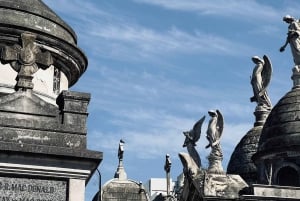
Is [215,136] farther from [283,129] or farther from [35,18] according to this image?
[35,18]

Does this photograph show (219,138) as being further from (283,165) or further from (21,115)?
(21,115)

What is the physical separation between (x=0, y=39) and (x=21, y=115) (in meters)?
5.55

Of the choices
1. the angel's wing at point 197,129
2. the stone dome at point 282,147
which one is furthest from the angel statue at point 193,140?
the stone dome at point 282,147

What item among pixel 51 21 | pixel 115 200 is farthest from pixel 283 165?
pixel 51 21

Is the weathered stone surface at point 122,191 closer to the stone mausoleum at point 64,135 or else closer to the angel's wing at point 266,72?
the stone mausoleum at point 64,135

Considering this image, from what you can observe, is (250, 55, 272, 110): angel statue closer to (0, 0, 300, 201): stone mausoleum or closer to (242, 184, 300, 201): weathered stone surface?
(0, 0, 300, 201): stone mausoleum

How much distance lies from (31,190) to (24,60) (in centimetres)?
188

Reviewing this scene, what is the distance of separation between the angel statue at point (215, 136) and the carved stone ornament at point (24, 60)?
17.3 meters

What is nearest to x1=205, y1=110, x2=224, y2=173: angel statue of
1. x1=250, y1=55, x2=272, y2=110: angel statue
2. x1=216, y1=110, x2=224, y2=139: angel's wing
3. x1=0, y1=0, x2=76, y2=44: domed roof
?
x1=216, y1=110, x2=224, y2=139: angel's wing

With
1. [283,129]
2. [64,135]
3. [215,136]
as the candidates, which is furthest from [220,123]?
[64,135]

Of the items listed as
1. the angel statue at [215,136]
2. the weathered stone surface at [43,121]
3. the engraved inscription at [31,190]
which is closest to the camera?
→ the engraved inscription at [31,190]

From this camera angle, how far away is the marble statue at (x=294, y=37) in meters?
34.3

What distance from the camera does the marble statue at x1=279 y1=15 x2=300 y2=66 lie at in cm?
3431

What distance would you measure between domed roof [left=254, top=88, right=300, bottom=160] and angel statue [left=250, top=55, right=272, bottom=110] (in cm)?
375
